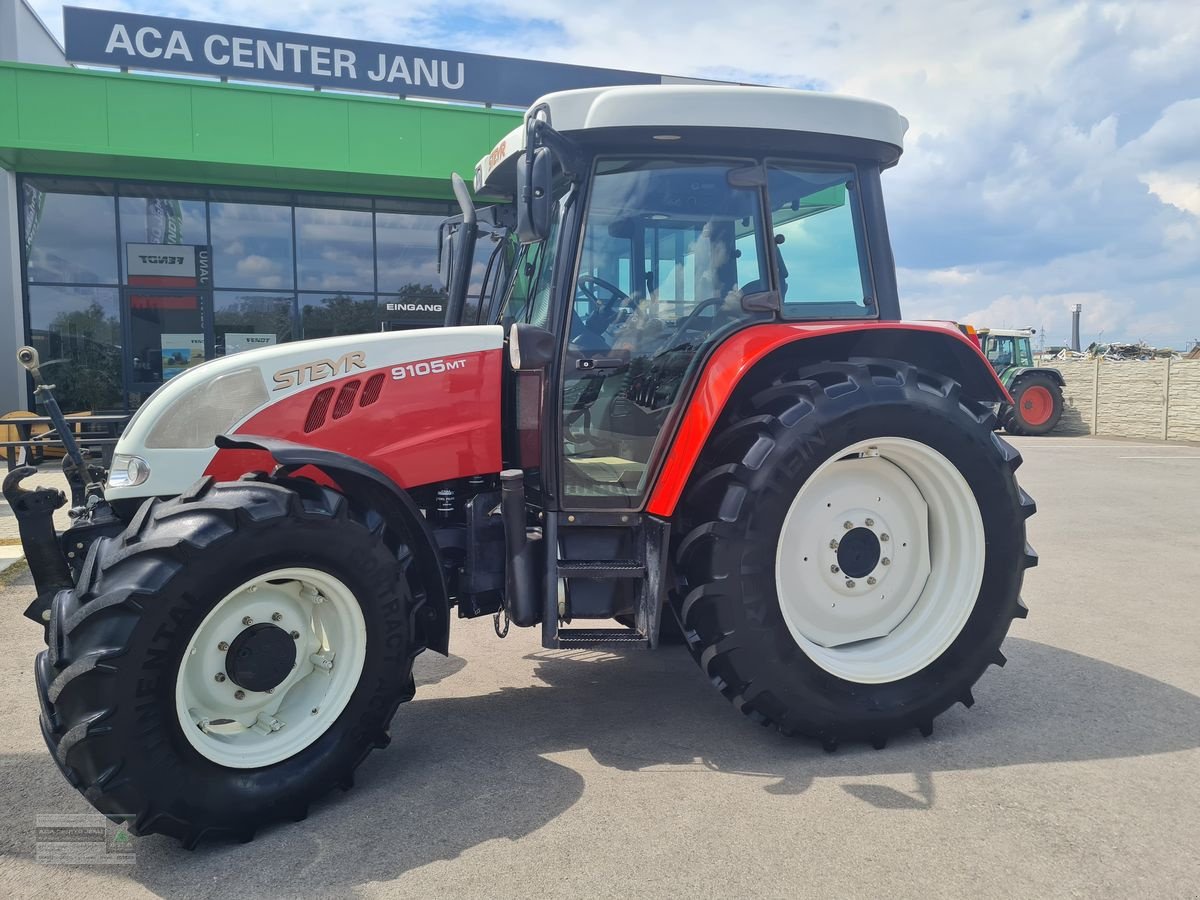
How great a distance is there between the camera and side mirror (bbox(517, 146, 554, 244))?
10.1ft

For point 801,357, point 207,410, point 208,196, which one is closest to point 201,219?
point 208,196

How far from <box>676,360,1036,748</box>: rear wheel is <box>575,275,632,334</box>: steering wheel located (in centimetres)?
61

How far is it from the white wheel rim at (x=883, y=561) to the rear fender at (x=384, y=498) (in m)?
1.34

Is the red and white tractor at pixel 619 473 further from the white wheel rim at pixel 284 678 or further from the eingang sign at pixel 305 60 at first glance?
the eingang sign at pixel 305 60

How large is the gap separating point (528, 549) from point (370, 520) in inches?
25.0

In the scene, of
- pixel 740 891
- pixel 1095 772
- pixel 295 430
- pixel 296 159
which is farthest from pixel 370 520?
pixel 296 159

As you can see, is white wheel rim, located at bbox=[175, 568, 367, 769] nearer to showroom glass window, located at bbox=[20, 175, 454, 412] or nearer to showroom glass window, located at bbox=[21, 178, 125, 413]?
showroom glass window, located at bbox=[20, 175, 454, 412]

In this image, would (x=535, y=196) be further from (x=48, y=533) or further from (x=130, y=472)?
(x=48, y=533)

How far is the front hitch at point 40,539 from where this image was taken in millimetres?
3006

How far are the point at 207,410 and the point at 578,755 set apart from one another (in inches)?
73.7

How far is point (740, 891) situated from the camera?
2480 millimetres

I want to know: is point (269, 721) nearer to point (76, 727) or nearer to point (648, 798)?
point (76, 727)

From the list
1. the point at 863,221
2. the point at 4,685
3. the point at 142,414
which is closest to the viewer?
the point at 142,414

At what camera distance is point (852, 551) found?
3664 mm
